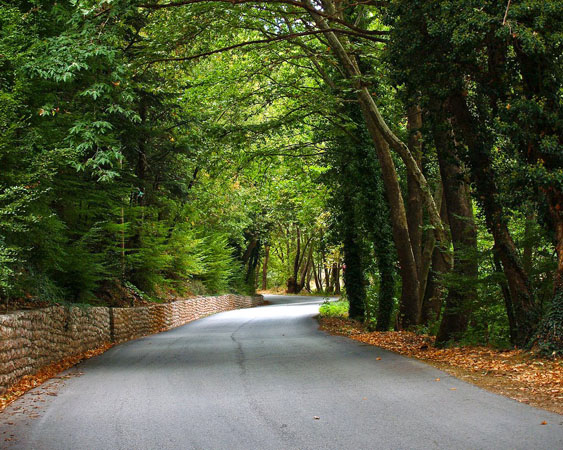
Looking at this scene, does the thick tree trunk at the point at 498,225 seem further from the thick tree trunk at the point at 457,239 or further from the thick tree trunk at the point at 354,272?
the thick tree trunk at the point at 354,272

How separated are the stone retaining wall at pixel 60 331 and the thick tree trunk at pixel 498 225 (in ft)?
26.7

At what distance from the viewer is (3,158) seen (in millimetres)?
9102

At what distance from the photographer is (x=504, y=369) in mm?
8273

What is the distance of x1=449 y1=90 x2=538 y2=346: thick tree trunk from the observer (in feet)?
32.1

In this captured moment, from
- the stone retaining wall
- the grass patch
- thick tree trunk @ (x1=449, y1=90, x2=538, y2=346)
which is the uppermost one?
thick tree trunk @ (x1=449, y1=90, x2=538, y2=346)

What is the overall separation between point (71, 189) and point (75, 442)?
8.07 metres

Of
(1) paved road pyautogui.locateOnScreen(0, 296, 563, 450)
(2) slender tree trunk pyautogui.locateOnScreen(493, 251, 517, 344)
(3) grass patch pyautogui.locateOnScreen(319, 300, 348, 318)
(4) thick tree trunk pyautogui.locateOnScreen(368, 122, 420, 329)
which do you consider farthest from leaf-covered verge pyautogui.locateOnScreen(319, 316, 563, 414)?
(3) grass patch pyautogui.locateOnScreen(319, 300, 348, 318)

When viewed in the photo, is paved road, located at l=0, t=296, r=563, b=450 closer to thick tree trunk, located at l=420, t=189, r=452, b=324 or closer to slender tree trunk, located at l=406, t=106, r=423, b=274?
thick tree trunk, located at l=420, t=189, r=452, b=324

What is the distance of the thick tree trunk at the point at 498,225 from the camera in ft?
32.1

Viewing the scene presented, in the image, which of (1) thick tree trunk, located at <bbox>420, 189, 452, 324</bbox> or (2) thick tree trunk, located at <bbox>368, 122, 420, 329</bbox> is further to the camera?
(2) thick tree trunk, located at <bbox>368, 122, 420, 329</bbox>

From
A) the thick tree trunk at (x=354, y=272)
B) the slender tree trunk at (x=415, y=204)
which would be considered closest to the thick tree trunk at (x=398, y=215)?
the slender tree trunk at (x=415, y=204)

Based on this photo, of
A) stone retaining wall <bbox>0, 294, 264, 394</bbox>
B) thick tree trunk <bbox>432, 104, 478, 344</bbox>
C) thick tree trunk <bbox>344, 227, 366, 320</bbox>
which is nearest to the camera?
stone retaining wall <bbox>0, 294, 264, 394</bbox>

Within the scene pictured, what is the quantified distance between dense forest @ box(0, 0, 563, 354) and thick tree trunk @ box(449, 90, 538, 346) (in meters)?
0.04

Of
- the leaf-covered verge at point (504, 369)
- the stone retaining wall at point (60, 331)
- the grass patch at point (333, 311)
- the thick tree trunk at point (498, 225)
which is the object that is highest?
the thick tree trunk at point (498, 225)
